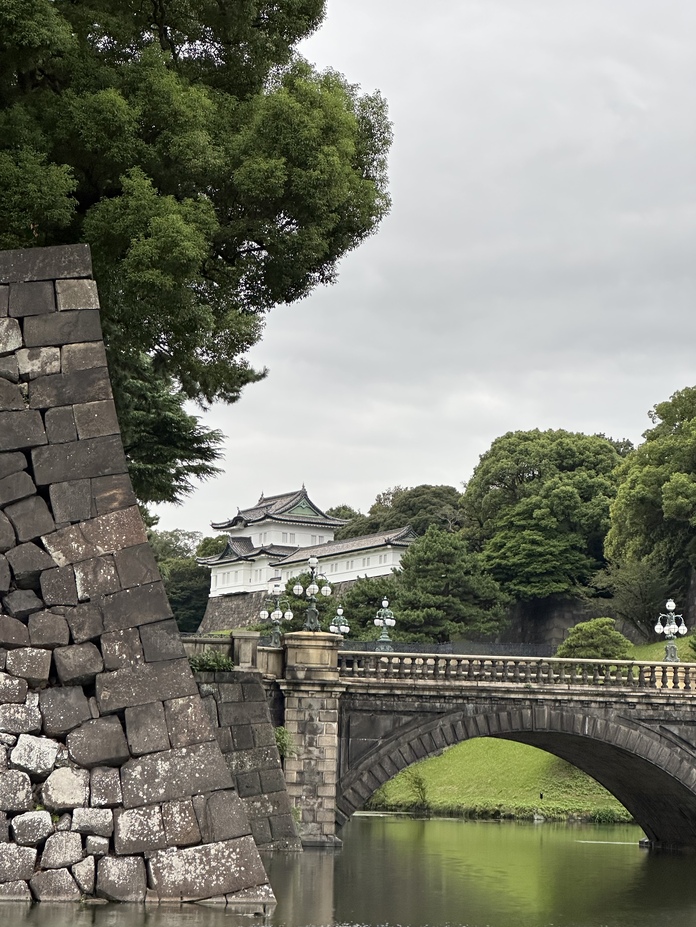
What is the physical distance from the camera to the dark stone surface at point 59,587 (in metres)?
11.7

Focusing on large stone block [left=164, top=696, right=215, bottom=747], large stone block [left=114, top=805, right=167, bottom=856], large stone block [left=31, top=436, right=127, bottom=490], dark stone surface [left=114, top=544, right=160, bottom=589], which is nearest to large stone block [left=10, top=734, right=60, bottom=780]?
large stone block [left=114, top=805, right=167, bottom=856]

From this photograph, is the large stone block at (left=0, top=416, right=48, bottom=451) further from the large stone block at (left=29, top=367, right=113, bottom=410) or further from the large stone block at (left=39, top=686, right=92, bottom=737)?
the large stone block at (left=39, top=686, right=92, bottom=737)

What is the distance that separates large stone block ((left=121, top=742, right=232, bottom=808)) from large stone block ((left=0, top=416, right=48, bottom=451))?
3063 millimetres

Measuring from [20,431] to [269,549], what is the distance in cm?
7126

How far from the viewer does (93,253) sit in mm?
15305

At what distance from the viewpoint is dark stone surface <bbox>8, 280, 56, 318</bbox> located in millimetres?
12172

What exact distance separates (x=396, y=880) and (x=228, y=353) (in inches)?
388

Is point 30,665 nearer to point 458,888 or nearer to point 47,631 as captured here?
point 47,631

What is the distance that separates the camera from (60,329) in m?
12.2

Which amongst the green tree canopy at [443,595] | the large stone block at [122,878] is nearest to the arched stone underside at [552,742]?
the large stone block at [122,878]

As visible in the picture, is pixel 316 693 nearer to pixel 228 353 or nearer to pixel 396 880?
pixel 396 880

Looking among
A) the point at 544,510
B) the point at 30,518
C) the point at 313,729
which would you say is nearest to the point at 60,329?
the point at 30,518

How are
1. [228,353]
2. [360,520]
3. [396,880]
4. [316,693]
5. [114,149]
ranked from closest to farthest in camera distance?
1. [114,149]
2. [228,353]
3. [396,880]
4. [316,693]
5. [360,520]

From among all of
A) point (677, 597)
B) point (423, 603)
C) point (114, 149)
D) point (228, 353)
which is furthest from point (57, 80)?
point (677, 597)
